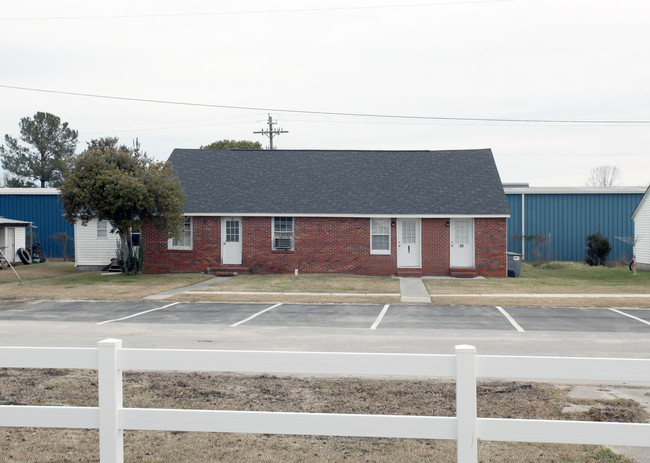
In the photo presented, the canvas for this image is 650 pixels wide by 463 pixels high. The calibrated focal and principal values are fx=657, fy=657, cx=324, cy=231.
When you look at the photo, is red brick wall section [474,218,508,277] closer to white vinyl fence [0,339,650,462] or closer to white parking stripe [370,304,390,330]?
white parking stripe [370,304,390,330]

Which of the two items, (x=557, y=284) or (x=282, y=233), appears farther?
(x=282, y=233)

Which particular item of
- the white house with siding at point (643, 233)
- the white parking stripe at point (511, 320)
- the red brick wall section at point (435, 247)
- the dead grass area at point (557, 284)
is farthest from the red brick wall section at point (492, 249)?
the white parking stripe at point (511, 320)

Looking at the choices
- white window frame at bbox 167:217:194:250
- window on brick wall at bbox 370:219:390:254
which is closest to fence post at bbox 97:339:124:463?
window on brick wall at bbox 370:219:390:254

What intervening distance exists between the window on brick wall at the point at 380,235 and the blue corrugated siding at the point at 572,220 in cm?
1117

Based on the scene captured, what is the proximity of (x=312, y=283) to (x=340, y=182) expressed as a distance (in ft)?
27.0

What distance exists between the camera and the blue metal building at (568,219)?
37.4 m

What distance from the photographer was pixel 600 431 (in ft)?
14.7

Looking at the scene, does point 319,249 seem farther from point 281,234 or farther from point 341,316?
point 341,316

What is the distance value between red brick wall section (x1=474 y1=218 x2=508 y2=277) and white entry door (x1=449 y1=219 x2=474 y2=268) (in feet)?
1.34

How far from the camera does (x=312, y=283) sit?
82.0ft

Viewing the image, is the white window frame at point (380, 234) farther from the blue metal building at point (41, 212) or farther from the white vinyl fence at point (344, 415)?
the white vinyl fence at point (344, 415)

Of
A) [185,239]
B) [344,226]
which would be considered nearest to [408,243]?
[344,226]

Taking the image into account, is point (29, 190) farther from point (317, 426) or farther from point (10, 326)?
Answer: point (317, 426)

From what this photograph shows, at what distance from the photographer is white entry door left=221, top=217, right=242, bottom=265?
99.4ft
